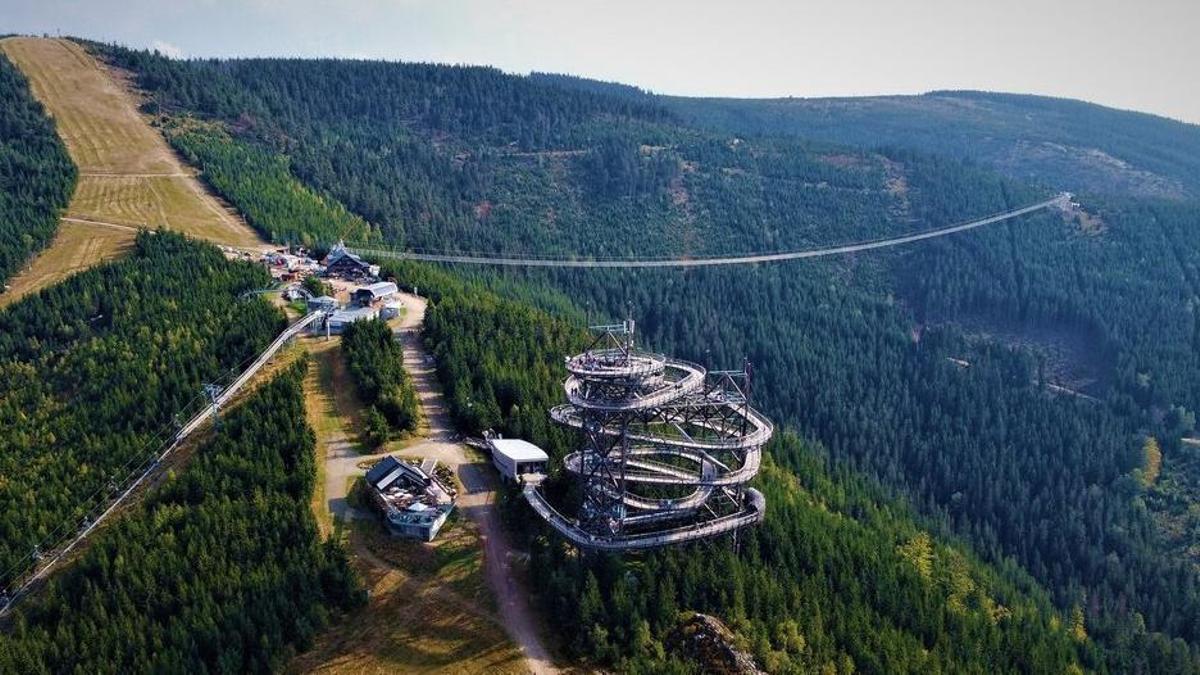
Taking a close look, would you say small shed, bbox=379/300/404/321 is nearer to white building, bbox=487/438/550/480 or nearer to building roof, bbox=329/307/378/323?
building roof, bbox=329/307/378/323

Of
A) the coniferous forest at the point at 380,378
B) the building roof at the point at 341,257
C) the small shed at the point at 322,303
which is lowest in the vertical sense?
the coniferous forest at the point at 380,378

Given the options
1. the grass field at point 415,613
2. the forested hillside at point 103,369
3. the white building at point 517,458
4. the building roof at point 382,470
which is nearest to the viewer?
the grass field at point 415,613

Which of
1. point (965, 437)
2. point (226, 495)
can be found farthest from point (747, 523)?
point (965, 437)

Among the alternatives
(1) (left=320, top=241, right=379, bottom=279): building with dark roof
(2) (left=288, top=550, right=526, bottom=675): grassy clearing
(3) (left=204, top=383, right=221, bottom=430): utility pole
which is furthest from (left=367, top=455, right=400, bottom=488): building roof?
(1) (left=320, top=241, right=379, bottom=279): building with dark roof

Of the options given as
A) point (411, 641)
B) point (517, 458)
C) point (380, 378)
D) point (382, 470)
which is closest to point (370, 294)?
point (380, 378)

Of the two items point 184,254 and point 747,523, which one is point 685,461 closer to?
point 747,523

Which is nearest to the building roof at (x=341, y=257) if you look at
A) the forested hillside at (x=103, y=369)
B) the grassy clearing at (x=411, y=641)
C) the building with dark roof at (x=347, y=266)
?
the building with dark roof at (x=347, y=266)

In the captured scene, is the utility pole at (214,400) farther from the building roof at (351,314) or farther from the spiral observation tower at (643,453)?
the spiral observation tower at (643,453)
